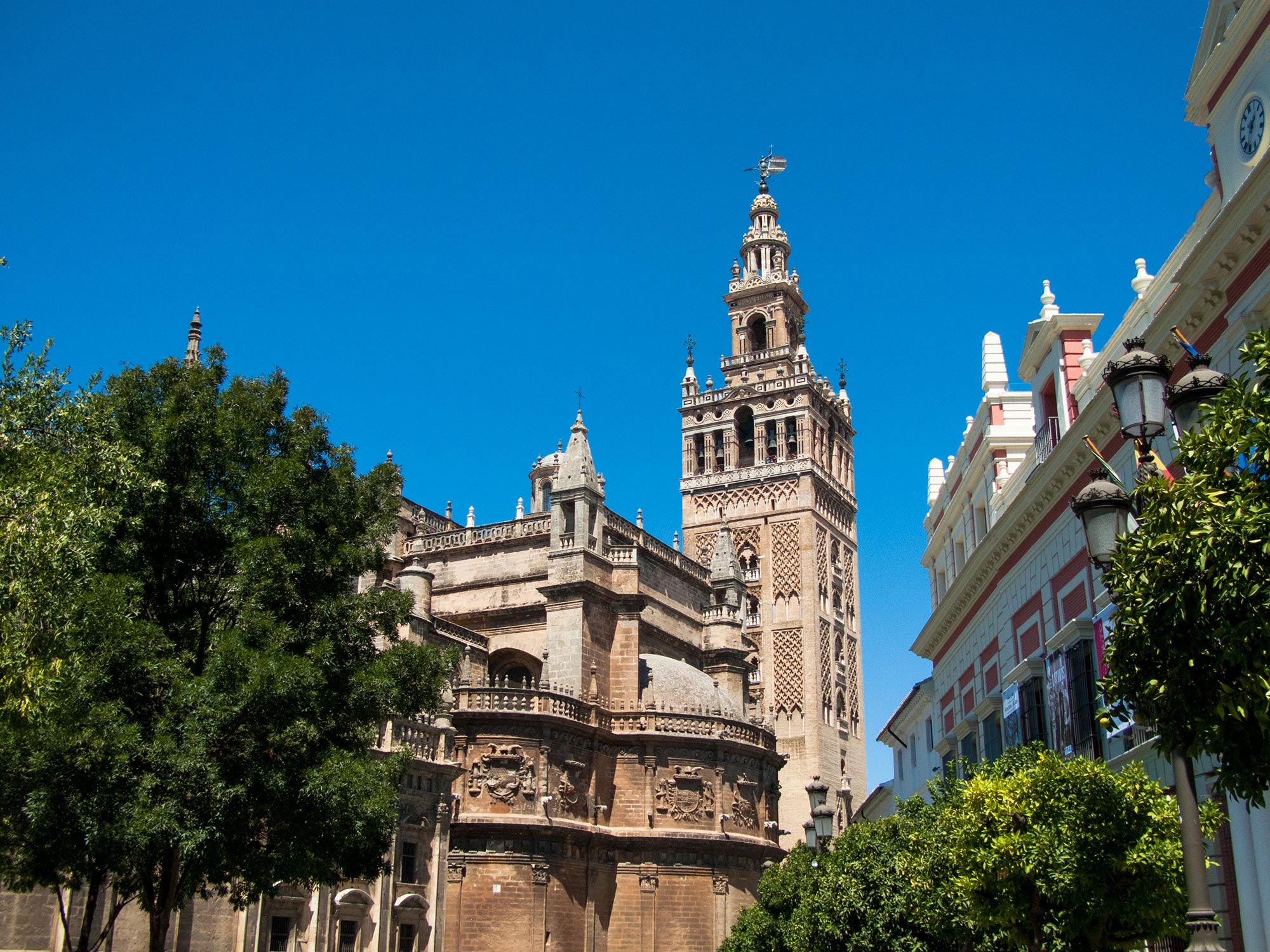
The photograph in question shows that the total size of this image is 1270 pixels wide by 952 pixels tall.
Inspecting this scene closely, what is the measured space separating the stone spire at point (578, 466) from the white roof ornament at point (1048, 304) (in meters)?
16.9

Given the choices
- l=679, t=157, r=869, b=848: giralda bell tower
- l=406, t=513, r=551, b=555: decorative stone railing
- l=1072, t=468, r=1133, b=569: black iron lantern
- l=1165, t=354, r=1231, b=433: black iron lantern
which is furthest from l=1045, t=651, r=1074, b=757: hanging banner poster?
l=679, t=157, r=869, b=848: giralda bell tower

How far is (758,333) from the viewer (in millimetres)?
65938

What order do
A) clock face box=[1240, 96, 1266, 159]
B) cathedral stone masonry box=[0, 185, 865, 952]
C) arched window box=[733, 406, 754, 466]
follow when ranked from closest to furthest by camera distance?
1. clock face box=[1240, 96, 1266, 159]
2. cathedral stone masonry box=[0, 185, 865, 952]
3. arched window box=[733, 406, 754, 466]

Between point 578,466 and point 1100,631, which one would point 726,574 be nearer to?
point 578,466

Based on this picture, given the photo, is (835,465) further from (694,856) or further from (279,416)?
(279,416)

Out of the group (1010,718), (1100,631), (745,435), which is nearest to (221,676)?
(1100,631)

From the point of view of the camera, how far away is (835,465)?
208 ft

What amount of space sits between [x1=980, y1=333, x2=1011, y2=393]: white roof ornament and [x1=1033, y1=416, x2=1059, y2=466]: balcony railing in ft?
13.3

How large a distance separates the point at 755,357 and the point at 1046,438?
1668 inches

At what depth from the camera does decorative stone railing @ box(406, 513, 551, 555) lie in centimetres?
3925

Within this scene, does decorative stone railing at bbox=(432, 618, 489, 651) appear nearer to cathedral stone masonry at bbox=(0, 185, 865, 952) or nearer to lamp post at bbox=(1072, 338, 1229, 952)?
cathedral stone masonry at bbox=(0, 185, 865, 952)

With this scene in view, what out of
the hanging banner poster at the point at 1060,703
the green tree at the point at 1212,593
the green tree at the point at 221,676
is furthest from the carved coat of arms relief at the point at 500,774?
the green tree at the point at 1212,593

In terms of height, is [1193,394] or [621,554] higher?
[621,554]

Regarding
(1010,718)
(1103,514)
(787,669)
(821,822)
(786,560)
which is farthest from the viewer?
(786,560)
